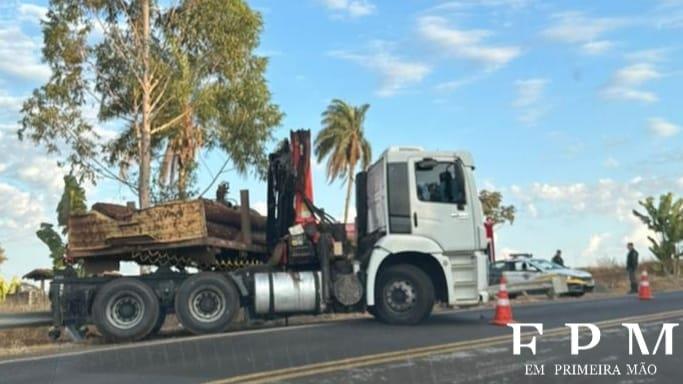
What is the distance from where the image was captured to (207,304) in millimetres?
12859

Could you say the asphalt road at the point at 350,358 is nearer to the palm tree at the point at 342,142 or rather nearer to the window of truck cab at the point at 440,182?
the window of truck cab at the point at 440,182

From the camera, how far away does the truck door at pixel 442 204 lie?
42.5ft

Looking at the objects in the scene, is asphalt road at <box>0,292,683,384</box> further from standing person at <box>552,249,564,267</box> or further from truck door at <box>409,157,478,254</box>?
standing person at <box>552,249,564,267</box>

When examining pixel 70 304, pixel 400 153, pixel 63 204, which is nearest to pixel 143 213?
pixel 70 304

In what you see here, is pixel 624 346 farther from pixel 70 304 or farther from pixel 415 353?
pixel 70 304

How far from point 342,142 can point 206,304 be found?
118 feet

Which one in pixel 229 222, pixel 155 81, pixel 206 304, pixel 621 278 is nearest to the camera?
pixel 206 304

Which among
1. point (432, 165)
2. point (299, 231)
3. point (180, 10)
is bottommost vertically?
point (299, 231)

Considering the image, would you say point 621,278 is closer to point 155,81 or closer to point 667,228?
point 667,228

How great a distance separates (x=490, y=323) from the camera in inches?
517

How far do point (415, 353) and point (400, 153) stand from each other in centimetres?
442

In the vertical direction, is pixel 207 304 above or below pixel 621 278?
above

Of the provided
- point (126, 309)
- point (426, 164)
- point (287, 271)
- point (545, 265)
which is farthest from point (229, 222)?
point (545, 265)

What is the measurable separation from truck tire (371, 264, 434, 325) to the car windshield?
1310cm
